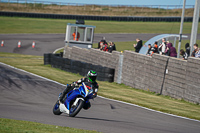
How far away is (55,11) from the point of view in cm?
6794

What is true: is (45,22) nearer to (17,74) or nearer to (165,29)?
(165,29)

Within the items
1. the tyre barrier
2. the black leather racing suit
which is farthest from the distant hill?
the black leather racing suit

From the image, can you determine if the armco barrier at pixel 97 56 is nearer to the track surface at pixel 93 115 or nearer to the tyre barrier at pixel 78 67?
the tyre barrier at pixel 78 67

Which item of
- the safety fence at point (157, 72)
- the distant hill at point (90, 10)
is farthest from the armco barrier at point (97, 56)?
the distant hill at point (90, 10)

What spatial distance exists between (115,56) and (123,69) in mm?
1134

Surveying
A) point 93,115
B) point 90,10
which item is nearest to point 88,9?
point 90,10

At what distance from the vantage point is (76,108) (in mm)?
9398

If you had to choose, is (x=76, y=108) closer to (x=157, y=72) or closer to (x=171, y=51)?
(x=157, y=72)

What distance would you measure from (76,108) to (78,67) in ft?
41.1

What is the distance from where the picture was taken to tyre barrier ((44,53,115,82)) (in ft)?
65.4

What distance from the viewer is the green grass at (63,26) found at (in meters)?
50.6

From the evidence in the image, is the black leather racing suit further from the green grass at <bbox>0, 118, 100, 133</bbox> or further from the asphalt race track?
the green grass at <bbox>0, 118, 100, 133</bbox>

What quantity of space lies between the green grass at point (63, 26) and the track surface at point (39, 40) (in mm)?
4063

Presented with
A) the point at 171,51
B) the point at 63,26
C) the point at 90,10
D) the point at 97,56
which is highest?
the point at 90,10
